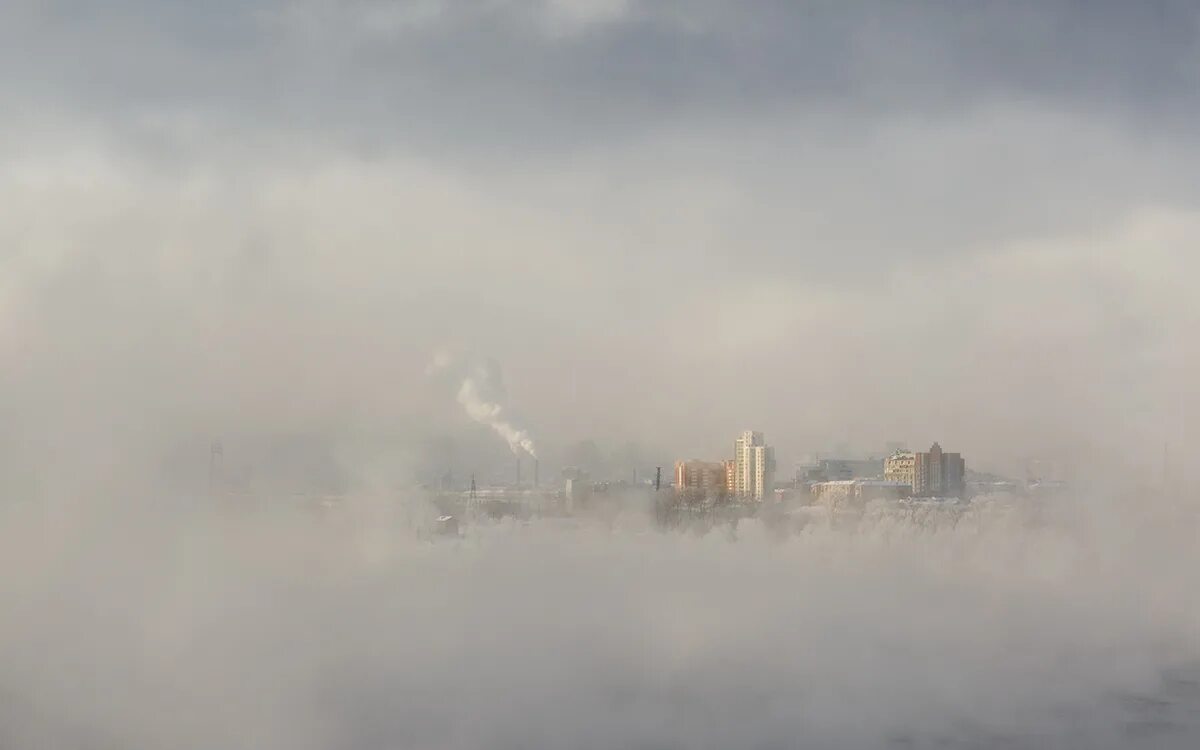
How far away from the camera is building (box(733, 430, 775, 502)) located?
9894 cm

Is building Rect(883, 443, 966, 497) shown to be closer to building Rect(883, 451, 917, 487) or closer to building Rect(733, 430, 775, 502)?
building Rect(883, 451, 917, 487)

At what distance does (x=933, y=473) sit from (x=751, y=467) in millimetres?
15646

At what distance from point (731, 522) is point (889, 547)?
51.3ft

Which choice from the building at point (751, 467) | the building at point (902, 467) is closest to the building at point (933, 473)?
the building at point (902, 467)

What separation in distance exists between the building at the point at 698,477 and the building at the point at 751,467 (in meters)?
2.12

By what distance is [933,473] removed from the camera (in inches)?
3954

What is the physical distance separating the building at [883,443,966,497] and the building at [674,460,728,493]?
17.1 m

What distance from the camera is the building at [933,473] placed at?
9956 cm

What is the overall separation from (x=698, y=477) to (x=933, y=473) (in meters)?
20.7

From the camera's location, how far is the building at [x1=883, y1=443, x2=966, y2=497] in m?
99.6

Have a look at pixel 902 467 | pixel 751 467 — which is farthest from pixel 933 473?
pixel 751 467

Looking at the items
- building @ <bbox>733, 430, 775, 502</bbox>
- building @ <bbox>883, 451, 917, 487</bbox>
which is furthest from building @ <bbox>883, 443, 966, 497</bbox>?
building @ <bbox>733, 430, 775, 502</bbox>

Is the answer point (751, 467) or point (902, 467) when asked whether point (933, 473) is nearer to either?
point (902, 467)

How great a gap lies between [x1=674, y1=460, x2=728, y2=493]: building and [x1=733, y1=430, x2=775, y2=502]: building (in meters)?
2.12
